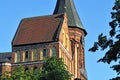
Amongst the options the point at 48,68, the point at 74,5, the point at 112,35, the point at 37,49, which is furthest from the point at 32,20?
the point at 112,35

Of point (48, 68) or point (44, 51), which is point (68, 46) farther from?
point (48, 68)

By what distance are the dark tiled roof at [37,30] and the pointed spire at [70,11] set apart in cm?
719


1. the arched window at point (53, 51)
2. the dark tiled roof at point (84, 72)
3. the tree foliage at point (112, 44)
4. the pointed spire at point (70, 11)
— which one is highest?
the pointed spire at point (70, 11)

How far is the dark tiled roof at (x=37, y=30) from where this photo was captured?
72500 millimetres

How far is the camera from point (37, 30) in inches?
2933

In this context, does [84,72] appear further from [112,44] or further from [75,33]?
[112,44]

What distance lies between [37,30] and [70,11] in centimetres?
1141

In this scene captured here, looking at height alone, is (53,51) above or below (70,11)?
below

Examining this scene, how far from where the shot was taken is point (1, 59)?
246ft

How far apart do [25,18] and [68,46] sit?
8147 millimetres

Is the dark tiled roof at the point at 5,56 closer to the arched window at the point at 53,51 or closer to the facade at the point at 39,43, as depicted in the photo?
the facade at the point at 39,43

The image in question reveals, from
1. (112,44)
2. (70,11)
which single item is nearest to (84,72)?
(70,11)

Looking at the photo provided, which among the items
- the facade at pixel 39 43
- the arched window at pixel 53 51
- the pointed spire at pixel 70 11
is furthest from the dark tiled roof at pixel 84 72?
the arched window at pixel 53 51

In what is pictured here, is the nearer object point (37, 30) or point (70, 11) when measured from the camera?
point (37, 30)
